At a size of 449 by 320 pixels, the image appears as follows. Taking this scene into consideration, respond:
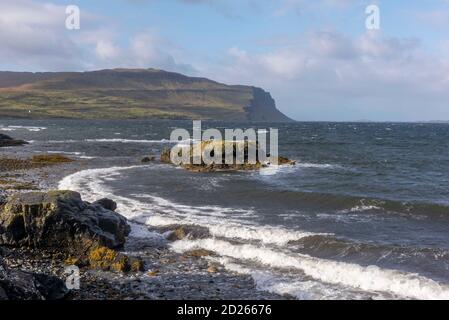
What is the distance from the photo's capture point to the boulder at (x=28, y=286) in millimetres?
11859

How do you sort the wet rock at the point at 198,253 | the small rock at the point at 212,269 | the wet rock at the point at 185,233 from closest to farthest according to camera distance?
the small rock at the point at 212,269 < the wet rock at the point at 198,253 < the wet rock at the point at 185,233

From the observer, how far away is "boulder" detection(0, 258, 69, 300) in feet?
38.9

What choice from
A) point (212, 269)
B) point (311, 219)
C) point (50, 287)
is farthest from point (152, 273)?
point (311, 219)

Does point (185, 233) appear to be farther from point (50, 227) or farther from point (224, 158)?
point (224, 158)

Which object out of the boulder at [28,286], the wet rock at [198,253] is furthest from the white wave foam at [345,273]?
the boulder at [28,286]

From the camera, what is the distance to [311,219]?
86.4 ft

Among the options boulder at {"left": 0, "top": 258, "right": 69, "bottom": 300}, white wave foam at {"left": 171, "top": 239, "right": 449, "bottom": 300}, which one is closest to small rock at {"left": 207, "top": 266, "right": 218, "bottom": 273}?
white wave foam at {"left": 171, "top": 239, "right": 449, "bottom": 300}

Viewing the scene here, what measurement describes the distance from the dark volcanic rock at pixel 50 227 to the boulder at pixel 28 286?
4701 mm

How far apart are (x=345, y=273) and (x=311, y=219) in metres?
9.57

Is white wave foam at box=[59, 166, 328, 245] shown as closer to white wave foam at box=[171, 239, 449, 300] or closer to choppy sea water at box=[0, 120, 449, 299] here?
choppy sea water at box=[0, 120, 449, 299]

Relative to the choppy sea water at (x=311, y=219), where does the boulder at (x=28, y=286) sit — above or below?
above

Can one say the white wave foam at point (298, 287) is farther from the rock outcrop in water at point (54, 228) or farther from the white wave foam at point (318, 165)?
the white wave foam at point (318, 165)

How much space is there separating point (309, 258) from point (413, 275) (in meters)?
3.85
